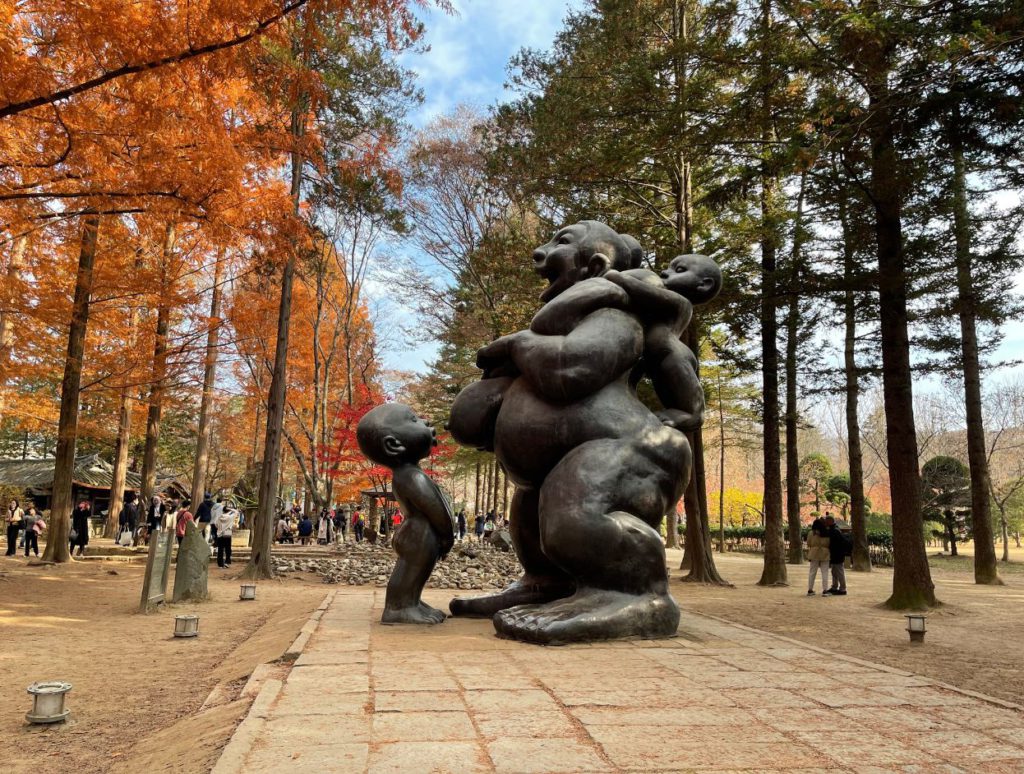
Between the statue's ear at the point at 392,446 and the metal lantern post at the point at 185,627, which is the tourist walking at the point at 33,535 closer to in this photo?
the metal lantern post at the point at 185,627

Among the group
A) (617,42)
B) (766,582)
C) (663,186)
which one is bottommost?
(766,582)

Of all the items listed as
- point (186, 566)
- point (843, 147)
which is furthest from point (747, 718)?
point (186, 566)

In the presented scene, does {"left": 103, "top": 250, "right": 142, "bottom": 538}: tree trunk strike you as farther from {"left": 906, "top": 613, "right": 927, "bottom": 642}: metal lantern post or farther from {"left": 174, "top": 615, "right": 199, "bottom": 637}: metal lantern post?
{"left": 906, "top": 613, "right": 927, "bottom": 642}: metal lantern post

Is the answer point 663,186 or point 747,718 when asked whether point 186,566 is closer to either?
point 747,718

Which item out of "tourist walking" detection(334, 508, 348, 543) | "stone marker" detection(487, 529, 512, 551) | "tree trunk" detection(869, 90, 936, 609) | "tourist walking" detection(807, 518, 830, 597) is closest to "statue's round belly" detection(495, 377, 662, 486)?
"tree trunk" detection(869, 90, 936, 609)

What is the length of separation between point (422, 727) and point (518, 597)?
2889mm

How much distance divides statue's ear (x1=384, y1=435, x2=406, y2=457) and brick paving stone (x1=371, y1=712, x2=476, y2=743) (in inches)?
106

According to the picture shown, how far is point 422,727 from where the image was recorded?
258cm

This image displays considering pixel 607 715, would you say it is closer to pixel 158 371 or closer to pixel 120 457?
pixel 158 371

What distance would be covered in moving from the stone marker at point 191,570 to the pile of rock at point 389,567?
3.01 m

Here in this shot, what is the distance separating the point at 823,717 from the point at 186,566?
8.80 m

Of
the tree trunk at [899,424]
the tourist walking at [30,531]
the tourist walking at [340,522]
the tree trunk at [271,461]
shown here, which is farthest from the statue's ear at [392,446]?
the tourist walking at [340,522]

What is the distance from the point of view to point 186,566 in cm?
948

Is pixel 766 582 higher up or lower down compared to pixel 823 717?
lower down
